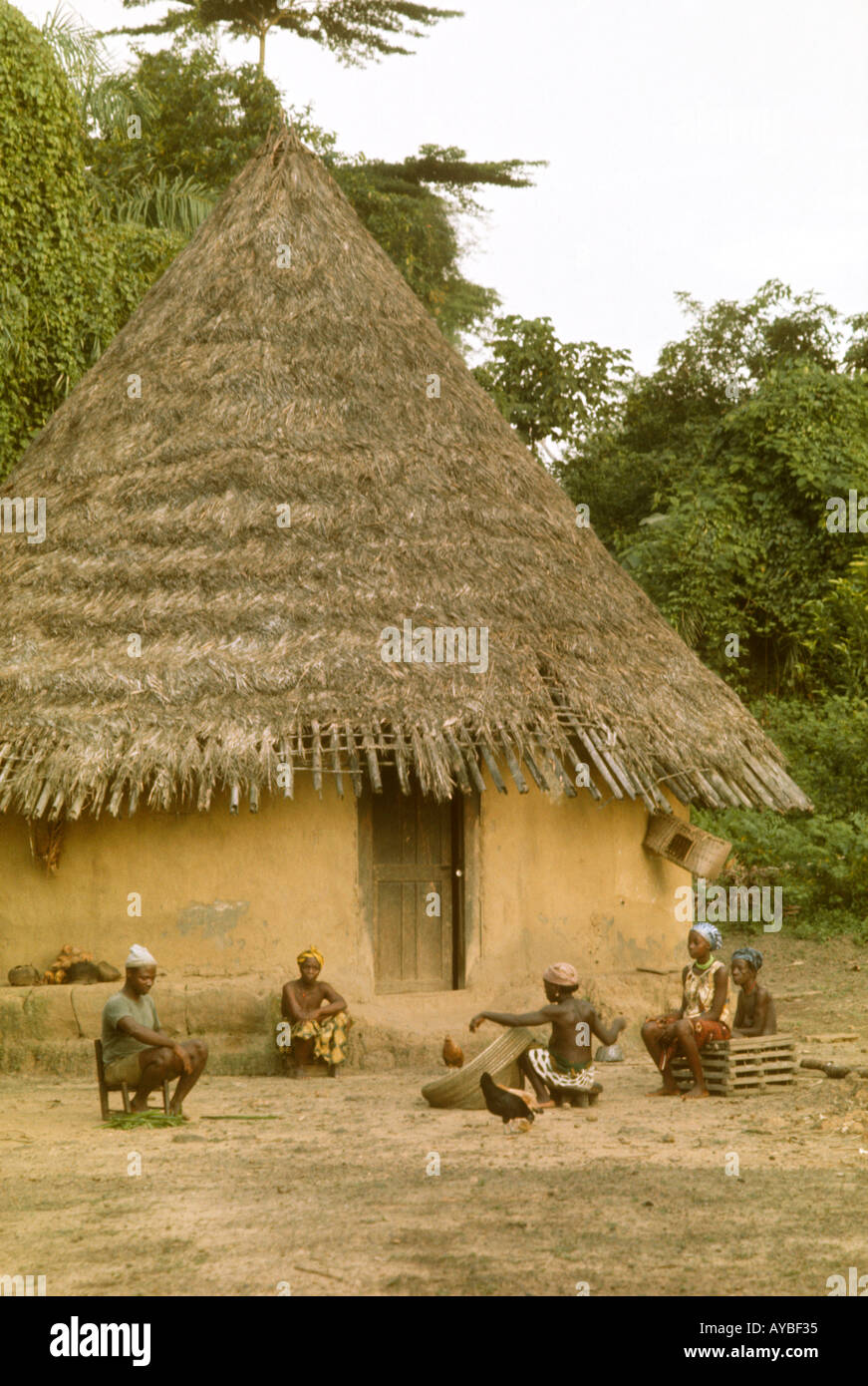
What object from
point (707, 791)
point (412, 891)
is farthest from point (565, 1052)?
point (707, 791)

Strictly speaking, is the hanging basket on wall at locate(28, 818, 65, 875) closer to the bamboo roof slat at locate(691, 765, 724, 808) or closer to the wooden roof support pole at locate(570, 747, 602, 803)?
the wooden roof support pole at locate(570, 747, 602, 803)

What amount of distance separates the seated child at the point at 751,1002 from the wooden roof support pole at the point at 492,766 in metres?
1.77

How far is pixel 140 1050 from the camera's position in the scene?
26.2ft

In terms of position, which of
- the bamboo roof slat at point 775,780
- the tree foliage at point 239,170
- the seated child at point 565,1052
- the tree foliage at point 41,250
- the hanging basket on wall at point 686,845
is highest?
the tree foliage at point 239,170

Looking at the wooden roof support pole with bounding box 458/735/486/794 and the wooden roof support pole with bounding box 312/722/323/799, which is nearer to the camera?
the wooden roof support pole with bounding box 312/722/323/799

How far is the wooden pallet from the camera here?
870cm

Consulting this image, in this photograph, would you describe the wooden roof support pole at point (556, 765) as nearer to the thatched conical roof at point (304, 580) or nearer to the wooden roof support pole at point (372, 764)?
the thatched conical roof at point (304, 580)

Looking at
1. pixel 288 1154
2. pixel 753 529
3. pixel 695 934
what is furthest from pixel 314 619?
pixel 753 529

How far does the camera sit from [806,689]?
68.4 feet

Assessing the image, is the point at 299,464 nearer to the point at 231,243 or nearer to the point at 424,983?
the point at 231,243

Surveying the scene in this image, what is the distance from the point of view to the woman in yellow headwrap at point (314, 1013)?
9.48 metres

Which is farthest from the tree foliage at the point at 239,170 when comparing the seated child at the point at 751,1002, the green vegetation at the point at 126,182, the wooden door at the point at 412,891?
the seated child at the point at 751,1002

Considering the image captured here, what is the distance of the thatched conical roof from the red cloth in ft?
6.32

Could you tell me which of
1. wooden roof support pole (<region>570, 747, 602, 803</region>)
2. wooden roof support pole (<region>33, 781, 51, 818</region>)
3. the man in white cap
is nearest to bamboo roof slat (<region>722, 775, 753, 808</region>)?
wooden roof support pole (<region>570, 747, 602, 803</region>)
